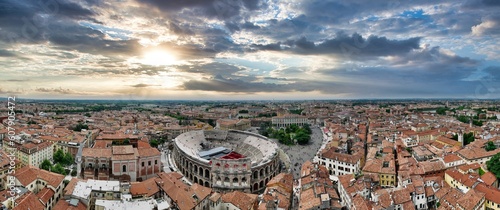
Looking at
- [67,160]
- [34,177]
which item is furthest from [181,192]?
[67,160]

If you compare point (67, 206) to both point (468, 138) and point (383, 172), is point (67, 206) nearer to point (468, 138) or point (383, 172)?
point (383, 172)

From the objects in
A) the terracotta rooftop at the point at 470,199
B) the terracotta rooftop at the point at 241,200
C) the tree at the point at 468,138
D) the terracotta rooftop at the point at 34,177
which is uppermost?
the tree at the point at 468,138

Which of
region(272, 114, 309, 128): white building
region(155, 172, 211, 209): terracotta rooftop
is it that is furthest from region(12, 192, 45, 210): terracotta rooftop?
region(272, 114, 309, 128): white building

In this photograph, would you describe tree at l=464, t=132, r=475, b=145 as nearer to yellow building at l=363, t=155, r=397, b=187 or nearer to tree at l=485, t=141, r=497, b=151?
tree at l=485, t=141, r=497, b=151

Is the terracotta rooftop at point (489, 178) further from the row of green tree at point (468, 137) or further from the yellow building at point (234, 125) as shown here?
the yellow building at point (234, 125)

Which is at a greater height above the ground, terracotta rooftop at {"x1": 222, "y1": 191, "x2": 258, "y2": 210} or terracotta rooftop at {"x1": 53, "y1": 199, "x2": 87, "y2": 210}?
terracotta rooftop at {"x1": 53, "y1": 199, "x2": 87, "y2": 210}

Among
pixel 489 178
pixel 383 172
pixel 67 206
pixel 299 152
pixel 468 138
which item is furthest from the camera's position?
pixel 299 152

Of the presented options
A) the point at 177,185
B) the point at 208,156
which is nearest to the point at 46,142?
the point at 208,156

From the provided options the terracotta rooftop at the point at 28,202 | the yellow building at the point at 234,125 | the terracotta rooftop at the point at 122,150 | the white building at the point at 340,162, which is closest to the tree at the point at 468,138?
the white building at the point at 340,162

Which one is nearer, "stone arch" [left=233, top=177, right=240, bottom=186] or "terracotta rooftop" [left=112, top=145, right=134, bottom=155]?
"stone arch" [left=233, top=177, right=240, bottom=186]
